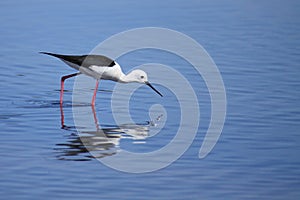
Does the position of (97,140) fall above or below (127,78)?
below

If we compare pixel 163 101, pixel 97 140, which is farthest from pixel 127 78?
pixel 97 140

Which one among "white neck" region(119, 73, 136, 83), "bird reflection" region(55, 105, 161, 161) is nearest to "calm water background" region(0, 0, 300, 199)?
"bird reflection" region(55, 105, 161, 161)

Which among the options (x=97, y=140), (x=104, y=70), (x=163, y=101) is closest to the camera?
(x=97, y=140)

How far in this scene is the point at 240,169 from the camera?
27.6 feet

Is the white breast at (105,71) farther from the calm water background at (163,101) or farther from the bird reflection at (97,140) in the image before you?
the bird reflection at (97,140)

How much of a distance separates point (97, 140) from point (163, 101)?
2.00m

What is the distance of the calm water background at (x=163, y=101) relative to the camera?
7855 mm

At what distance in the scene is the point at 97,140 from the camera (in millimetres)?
9430

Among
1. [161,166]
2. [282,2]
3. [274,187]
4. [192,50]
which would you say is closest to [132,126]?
[161,166]

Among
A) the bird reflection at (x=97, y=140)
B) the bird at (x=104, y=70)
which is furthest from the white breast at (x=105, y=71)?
the bird reflection at (x=97, y=140)

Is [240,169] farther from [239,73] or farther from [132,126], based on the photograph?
[239,73]

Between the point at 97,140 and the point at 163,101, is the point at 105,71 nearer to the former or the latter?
the point at 163,101

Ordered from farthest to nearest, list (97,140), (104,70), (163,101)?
(104,70), (163,101), (97,140)

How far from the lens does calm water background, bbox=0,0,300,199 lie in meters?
7.86
